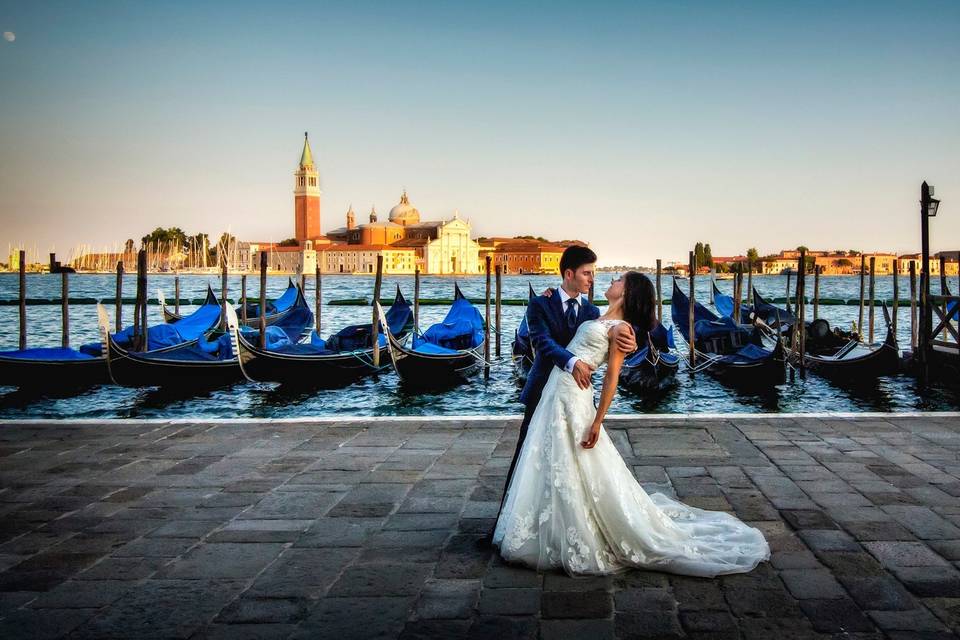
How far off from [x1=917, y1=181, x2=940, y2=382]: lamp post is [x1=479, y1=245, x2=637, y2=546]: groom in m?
6.92

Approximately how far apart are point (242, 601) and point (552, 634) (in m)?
0.78

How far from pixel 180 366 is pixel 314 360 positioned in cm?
151

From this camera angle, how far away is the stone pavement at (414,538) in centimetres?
188

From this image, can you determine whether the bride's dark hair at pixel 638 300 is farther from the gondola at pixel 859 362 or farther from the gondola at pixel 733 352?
the gondola at pixel 859 362

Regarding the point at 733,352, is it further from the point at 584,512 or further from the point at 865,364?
the point at 584,512

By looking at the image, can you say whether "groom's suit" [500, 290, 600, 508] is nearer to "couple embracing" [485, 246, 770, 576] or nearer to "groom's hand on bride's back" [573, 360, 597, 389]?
"couple embracing" [485, 246, 770, 576]

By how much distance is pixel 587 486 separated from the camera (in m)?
2.22

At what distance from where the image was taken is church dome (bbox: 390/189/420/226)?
8712 cm

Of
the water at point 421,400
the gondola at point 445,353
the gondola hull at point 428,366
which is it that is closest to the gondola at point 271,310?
the gondola at point 445,353

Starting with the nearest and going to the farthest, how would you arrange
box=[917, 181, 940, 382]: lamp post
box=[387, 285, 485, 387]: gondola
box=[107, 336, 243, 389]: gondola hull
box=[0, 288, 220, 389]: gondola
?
box=[917, 181, 940, 382]: lamp post, box=[107, 336, 243, 389]: gondola hull, box=[0, 288, 220, 389]: gondola, box=[387, 285, 485, 387]: gondola

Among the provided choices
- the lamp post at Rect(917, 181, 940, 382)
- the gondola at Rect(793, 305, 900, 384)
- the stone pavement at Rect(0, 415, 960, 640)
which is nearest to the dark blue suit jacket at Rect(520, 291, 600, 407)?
the stone pavement at Rect(0, 415, 960, 640)

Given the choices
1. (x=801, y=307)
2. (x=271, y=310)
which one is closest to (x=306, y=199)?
(x=271, y=310)

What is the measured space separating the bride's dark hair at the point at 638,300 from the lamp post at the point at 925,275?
6965mm

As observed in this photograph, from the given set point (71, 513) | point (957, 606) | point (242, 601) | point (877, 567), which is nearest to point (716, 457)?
point (877, 567)
